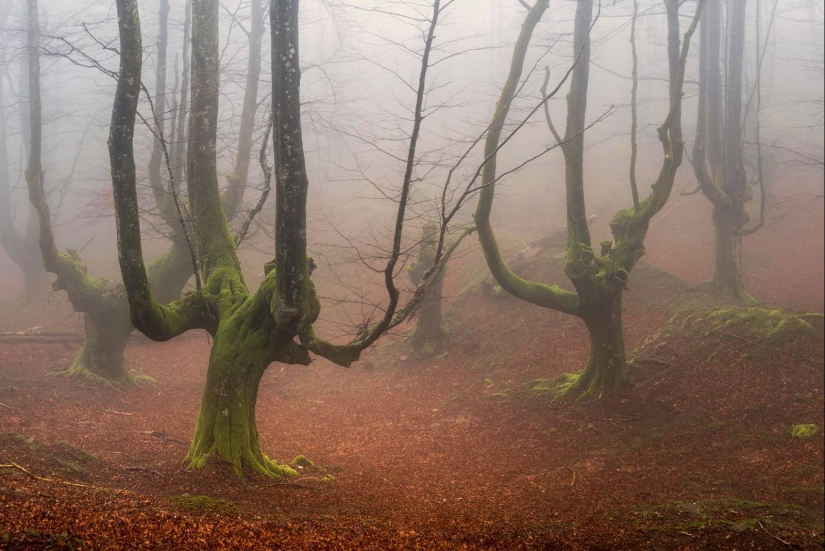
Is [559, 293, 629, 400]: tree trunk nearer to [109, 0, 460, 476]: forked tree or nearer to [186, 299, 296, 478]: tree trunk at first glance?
[109, 0, 460, 476]: forked tree

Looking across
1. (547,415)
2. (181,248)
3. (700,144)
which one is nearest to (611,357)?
(547,415)

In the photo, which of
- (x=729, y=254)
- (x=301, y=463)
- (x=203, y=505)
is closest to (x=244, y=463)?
(x=301, y=463)

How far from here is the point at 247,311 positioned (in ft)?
17.9

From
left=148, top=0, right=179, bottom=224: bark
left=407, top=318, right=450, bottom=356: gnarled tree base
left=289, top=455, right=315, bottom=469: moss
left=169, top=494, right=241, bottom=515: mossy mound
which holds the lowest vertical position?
left=289, top=455, right=315, bottom=469: moss

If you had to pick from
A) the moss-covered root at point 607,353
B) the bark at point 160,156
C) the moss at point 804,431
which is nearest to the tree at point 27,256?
the bark at point 160,156

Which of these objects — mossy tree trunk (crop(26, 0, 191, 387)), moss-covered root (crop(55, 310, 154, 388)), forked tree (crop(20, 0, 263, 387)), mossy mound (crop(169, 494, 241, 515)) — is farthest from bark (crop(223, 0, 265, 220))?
mossy mound (crop(169, 494, 241, 515))

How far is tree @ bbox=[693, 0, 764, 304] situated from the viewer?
11.9 meters

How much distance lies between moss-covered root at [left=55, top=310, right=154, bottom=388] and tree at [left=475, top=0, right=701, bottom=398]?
7.19m

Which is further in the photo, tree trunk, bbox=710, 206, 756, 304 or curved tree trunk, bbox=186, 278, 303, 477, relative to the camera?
tree trunk, bbox=710, 206, 756, 304

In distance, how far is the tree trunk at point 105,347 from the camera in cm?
991

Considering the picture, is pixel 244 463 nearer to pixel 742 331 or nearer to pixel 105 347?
pixel 105 347

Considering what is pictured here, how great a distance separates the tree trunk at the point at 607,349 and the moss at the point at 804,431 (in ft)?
7.33

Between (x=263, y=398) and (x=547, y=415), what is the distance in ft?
17.9

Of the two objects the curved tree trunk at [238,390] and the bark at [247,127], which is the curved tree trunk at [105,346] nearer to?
the bark at [247,127]
